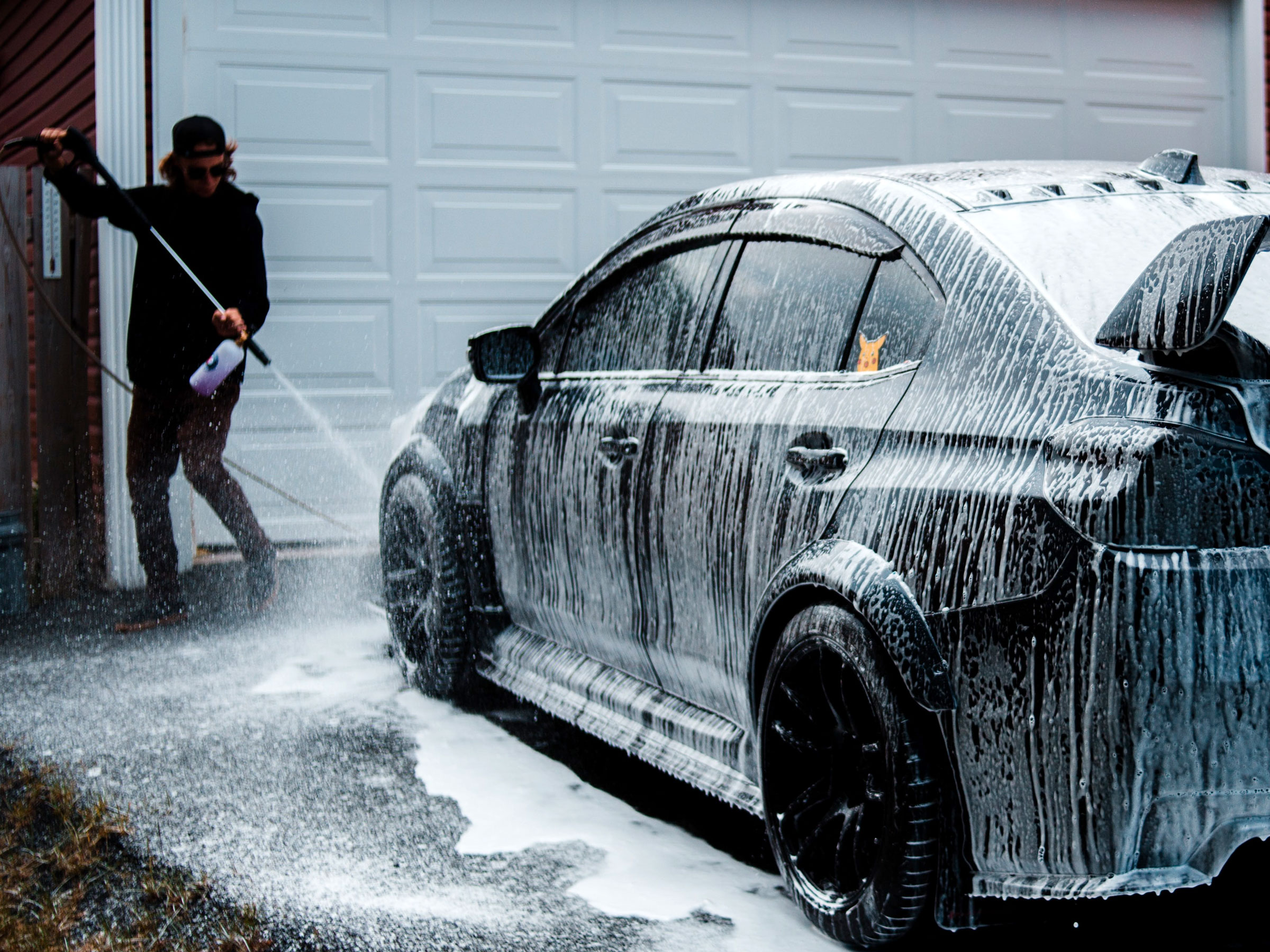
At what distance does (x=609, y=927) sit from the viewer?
2.83 meters

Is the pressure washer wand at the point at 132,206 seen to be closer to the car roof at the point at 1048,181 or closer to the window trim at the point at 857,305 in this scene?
the window trim at the point at 857,305

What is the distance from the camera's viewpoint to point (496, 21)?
7539 mm

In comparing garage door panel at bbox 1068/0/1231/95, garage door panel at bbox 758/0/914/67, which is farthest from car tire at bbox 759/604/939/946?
garage door panel at bbox 1068/0/1231/95

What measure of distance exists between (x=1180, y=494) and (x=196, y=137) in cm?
510

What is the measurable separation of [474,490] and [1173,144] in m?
5.91

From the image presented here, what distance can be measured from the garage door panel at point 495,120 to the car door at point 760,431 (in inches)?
177

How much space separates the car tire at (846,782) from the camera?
2.39 meters

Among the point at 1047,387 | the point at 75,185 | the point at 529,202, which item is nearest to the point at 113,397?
the point at 75,185

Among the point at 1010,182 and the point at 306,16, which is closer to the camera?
the point at 1010,182

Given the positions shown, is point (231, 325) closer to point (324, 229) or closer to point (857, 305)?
point (324, 229)

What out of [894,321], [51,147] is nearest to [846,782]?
[894,321]

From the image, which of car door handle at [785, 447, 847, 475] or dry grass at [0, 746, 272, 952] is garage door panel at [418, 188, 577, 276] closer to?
dry grass at [0, 746, 272, 952]

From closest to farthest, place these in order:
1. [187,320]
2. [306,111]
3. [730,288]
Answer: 1. [730,288]
2. [187,320]
3. [306,111]

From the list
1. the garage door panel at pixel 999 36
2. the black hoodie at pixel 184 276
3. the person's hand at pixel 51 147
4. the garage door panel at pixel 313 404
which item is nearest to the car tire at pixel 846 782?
the black hoodie at pixel 184 276
